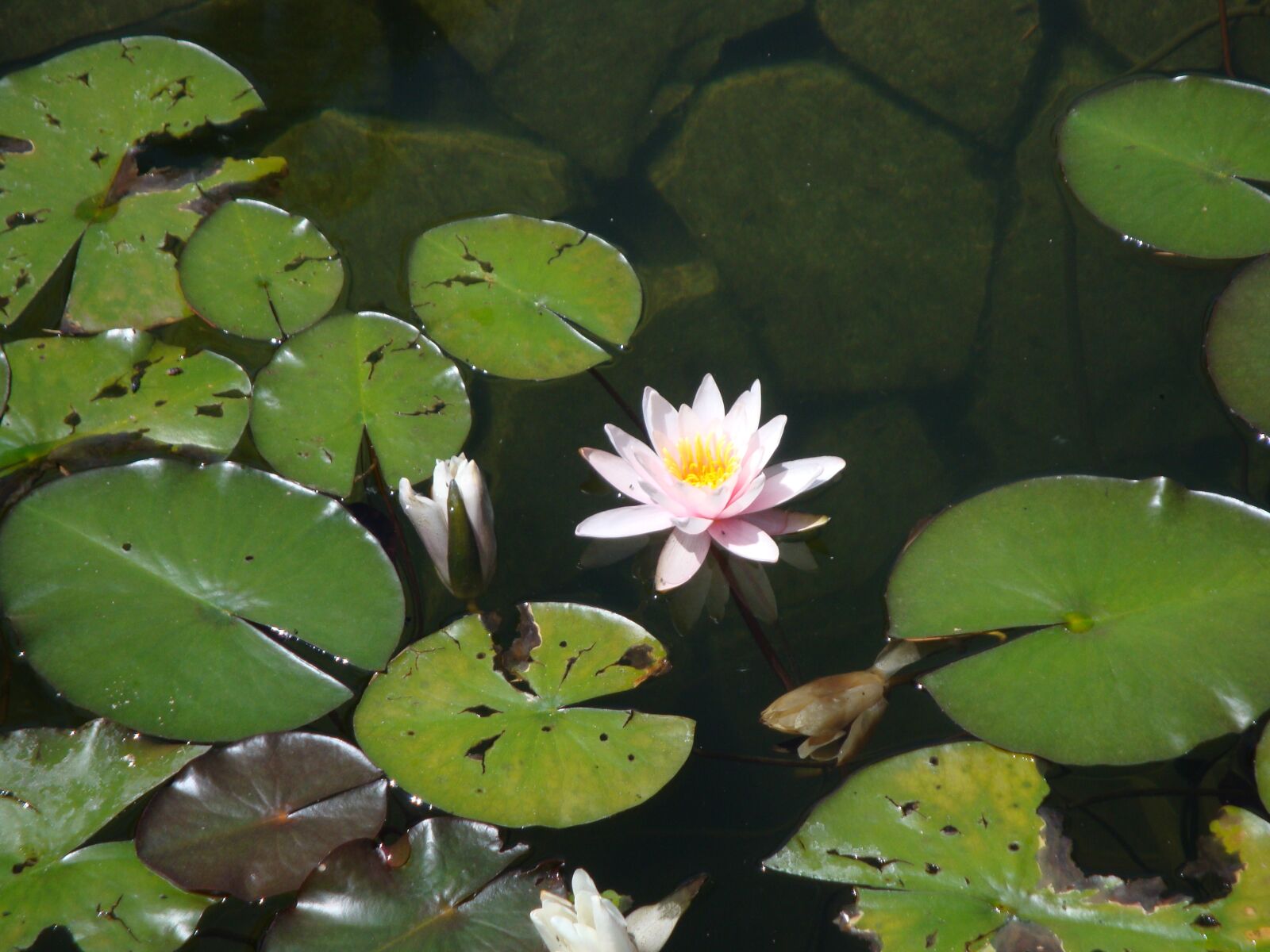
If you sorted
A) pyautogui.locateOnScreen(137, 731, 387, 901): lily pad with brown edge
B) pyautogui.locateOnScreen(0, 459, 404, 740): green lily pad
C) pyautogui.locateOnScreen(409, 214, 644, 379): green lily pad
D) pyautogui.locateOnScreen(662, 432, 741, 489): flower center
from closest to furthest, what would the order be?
pyautogui.locateOnScreen(137, 731, 387, 901): lily pad with brown edge < pyautogui.locateOnScreen(0, 459, 404, 740): green lily pad < pyautogui.locateOnScreen(662, 432, 741, 489): flower center < pyautogui.locateOnScreen(409, 214, 644, 379): green lily pad

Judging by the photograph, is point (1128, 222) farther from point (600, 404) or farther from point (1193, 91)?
point (600, 404)

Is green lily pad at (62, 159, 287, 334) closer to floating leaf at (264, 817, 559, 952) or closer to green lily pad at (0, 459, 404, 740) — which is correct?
green lily pad at (0, 459, 404, 740)

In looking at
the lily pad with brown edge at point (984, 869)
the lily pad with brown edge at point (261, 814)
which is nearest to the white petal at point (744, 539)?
the lily pad with brown edge at point (984, 869)

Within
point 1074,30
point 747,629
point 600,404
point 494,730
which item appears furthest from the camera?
point 1074,30

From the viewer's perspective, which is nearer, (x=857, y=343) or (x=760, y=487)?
(x=760, y=487)

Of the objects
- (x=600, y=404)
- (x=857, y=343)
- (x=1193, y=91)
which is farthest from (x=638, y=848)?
(x=1193, y=91)

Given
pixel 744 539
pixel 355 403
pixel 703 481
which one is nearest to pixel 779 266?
pixel 703 481

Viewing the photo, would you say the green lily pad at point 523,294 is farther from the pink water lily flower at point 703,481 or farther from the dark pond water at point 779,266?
the pink water lily flower at point 703,481

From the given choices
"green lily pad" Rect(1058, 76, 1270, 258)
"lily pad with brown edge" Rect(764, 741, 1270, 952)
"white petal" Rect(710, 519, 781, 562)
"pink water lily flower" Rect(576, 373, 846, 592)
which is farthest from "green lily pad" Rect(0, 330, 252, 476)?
"green lily pad" Rect(1058, 76, 1270, 258)
